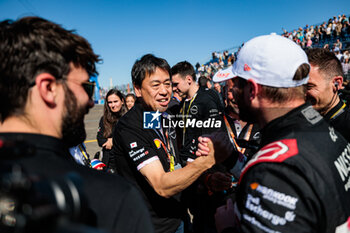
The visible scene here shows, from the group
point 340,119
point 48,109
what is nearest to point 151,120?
point 48,109

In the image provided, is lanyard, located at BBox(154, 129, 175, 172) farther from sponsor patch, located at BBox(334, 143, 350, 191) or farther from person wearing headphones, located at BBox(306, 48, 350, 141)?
person wearing headphones, located at BBox(306, 48, 350, 141)

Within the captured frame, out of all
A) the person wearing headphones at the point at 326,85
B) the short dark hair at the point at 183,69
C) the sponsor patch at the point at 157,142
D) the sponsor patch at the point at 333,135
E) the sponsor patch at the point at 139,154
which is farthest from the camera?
the short dark hair at the point at 183,69

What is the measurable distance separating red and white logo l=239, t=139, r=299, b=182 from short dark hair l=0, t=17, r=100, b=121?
1.12 metres

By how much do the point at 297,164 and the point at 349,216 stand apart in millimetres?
507

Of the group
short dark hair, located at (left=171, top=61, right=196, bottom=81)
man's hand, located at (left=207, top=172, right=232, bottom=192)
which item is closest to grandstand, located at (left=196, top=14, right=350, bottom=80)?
short dark hair, located at (left=171, top=61, right=196, bottom=81)

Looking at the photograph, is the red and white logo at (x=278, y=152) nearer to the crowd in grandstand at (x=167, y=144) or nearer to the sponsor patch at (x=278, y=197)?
the crowd in grandstand at (x=167, y=144)

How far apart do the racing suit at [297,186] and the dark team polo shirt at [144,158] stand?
36.2 inches

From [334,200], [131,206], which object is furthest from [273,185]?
[131,206]

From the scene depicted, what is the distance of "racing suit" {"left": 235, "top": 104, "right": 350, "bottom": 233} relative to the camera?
1062 mm

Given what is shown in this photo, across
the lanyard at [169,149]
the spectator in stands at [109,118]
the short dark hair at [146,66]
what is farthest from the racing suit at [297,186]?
the spectator in stands at [109,118]

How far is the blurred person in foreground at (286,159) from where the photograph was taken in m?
1.07

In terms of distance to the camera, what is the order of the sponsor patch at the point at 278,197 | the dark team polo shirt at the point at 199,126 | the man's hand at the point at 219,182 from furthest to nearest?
the dark team polo shirt at the point at 199,126 < the man's hand at the point at 219,182 < the sponsor patch at the point at 278,197

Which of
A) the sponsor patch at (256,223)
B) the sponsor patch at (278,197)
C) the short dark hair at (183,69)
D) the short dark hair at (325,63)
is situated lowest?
A: the sponsor patch at (256,223)

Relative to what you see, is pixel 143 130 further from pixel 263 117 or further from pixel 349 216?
pixel 349 216
